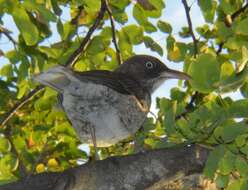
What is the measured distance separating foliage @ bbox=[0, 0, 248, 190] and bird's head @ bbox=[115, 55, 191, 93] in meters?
0.16

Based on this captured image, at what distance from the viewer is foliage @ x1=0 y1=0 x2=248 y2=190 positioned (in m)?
3.74

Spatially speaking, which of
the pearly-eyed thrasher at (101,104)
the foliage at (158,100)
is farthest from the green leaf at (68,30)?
the pearly-eyed thrasher at (101,104)

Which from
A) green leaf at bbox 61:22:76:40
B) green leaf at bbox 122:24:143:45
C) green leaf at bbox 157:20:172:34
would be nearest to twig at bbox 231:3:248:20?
green leaf at bbox 157:20:172:34

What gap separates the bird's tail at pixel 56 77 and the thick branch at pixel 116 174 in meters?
0.97

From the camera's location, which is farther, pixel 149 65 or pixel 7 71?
pixel 149 65

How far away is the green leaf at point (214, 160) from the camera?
3.75m

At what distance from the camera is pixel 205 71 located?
3500 mm

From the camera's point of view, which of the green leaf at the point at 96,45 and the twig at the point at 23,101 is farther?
the green leaf at the point at 96,45

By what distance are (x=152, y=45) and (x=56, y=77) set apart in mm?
1370

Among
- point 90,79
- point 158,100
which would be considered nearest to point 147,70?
point 158,100

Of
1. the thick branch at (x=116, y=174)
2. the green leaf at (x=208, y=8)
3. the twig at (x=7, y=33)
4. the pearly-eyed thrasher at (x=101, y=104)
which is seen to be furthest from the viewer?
the twig at (x=7, y=33)

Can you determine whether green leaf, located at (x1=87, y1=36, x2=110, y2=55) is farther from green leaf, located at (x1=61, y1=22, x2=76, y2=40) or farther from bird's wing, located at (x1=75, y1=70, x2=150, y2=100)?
bird's wing, located at (x1=75, y1=70, x2=150, y2=100)

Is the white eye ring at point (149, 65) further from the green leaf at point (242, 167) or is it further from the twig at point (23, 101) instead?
the green leaf at point (242, 167)

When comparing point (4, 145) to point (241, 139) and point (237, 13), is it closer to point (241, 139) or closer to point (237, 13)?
point (237, 13)
